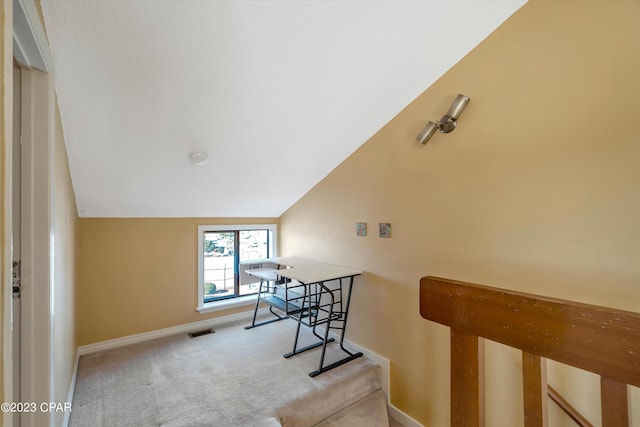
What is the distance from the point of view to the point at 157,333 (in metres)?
3.04

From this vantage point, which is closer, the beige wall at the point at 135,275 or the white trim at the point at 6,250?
the white trim at the point at 6,250

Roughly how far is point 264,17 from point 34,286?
1542mm

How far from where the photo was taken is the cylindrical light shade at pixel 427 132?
1978 millimetres

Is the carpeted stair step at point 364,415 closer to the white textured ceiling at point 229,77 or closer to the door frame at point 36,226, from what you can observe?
the door frame at point 36,226

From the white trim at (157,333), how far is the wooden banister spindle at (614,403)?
3.47 metres

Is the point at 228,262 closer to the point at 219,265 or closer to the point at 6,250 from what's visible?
the point at 219,265

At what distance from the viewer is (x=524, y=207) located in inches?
64.1

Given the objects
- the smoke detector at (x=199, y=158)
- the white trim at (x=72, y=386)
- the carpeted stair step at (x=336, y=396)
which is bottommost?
the carpeted stair step at (x=336, y=396)

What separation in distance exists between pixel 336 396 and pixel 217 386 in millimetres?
926

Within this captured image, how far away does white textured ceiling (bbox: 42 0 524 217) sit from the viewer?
133 cm

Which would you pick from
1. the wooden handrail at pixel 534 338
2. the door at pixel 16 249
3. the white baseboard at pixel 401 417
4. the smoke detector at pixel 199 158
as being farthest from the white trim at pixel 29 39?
the white baseboard at pixel 401 417

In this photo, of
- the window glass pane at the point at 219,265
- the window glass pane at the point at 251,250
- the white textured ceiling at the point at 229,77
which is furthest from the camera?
the window glass pane at the point at 251,250

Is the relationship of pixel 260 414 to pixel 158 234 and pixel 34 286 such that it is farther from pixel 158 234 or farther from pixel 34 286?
pixel 158 234

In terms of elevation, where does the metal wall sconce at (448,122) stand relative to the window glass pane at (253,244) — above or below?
above
